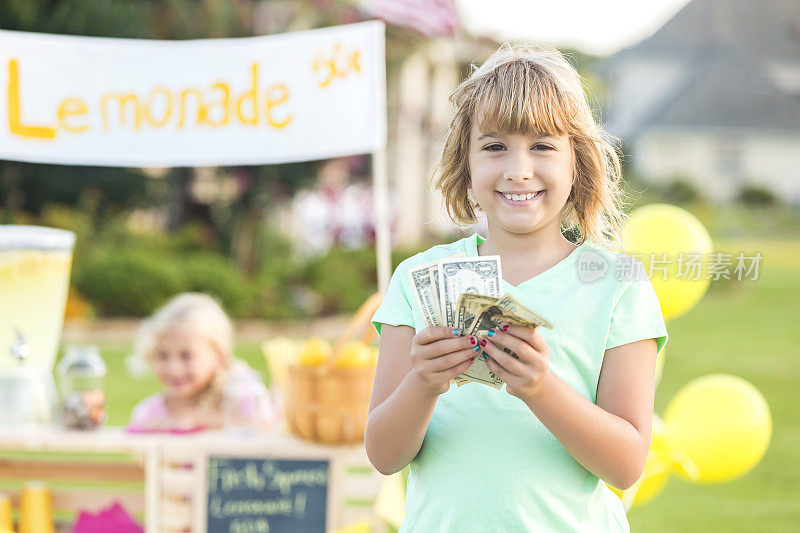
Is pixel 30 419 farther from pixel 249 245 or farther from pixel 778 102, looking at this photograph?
pixel 778 102

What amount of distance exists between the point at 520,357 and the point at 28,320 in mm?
2479

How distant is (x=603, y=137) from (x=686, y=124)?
40.4 m

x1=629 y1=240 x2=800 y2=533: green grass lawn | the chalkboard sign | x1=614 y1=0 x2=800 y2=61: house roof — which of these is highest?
x1=614 y1=0 x2=800 y2=61: house roof

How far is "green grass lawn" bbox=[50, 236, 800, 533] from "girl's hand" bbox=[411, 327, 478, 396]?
94 centimetres

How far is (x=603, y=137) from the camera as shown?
1.74 metres

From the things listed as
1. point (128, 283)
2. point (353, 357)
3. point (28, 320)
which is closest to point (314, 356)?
point (353, 357)

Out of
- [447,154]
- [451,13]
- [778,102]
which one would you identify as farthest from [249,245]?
[778,102]

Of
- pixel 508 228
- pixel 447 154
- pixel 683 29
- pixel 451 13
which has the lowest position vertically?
pixel 508 228

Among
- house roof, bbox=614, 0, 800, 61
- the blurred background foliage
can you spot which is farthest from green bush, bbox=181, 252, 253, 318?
house roof, bbox=614, 0, 800, 61

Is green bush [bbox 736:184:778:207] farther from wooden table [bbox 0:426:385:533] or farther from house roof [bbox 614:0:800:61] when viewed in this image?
wooden table [bbox 0:426:385:533]

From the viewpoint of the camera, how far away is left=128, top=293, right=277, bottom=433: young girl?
3.70 meters

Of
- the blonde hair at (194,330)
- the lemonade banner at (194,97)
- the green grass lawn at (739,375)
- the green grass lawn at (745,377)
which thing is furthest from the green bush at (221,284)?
the lemonade banner at (194,97)

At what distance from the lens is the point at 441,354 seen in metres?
1.41

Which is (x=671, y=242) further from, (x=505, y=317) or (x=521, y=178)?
(x=505, y=317)
